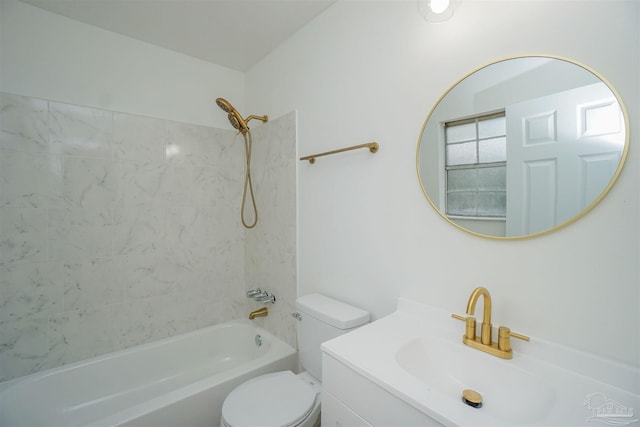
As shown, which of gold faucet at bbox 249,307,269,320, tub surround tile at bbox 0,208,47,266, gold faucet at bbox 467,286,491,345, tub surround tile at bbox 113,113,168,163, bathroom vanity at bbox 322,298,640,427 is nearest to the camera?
bathroom vanity at bbox 322,298,640,427

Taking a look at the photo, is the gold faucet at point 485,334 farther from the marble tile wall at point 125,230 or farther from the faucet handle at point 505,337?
the marble tile wall at point 125,230

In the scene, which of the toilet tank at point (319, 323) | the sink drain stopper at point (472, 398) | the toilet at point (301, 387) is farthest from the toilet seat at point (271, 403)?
the sink drain stopper at point (472, 398)

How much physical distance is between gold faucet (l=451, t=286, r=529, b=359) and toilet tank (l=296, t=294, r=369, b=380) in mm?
496

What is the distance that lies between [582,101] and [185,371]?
8.41 ft

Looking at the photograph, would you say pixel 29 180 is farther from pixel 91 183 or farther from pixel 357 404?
pixel 357 404

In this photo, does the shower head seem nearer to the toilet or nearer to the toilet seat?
the toilet

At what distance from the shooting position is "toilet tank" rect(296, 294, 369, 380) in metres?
1.30

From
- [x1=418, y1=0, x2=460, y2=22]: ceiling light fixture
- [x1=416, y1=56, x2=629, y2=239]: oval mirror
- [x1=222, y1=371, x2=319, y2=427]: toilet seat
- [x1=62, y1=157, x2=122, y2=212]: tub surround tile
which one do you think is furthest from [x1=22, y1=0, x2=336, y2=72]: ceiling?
[x1=222, y1=371, x2=319, y2=427]: toilet seat

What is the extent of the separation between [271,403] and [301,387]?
16 cm

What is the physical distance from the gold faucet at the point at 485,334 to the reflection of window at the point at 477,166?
29 centimetres

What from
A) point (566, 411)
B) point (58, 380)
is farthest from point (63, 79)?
point (566, 411)

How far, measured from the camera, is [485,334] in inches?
35.6

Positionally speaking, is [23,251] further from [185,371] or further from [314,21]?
[314,21]

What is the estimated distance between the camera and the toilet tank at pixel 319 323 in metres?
1.30
